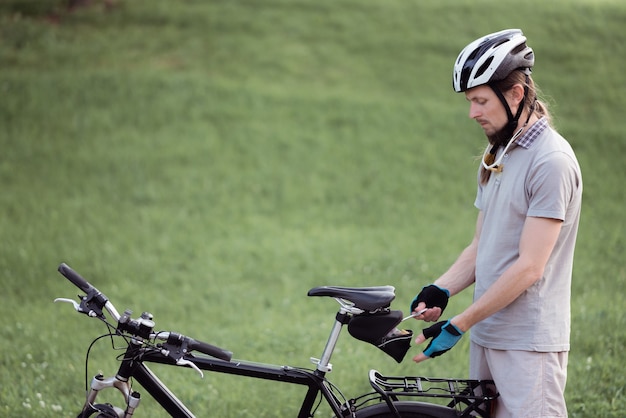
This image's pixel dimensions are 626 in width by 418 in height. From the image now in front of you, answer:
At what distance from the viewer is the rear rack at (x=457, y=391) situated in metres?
3.55

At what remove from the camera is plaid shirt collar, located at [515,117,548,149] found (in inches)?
133

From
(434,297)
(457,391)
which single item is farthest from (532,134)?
(457,391)

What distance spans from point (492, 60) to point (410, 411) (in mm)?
1706

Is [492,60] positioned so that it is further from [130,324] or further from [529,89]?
[130,324]

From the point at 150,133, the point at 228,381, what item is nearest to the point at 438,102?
the point at 150,133

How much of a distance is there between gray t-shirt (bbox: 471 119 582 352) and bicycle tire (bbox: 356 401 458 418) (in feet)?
1.28

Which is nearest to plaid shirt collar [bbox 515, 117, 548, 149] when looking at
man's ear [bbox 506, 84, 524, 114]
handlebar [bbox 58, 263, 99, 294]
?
man's ear [bbox 506, 84, 524, 114]

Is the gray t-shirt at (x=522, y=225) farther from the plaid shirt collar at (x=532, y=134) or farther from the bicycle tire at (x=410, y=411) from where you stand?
the bicycle tire at (x=410, y=411)

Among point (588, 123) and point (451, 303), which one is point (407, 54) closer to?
point (588, 123)

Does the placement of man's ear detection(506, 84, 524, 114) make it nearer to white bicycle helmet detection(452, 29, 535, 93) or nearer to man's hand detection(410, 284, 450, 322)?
white bicycle helmet detection(452, 29, 535, 93)

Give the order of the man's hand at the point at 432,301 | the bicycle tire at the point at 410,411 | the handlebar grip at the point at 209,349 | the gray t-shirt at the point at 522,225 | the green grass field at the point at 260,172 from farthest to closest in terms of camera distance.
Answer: the green grass field at the point at 260,172 → the man's hand at the point at 432,301 → the bicycle tire at the point at 410,411 → the handlebar grip at the point at 209,349 → the gray t-shirt at the point at 522,225

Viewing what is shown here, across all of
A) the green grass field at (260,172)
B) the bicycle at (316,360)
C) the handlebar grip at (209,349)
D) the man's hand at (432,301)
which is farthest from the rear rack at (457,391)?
the green grass field at (260,172)

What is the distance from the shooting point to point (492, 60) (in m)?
3.42

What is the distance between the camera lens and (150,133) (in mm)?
13312
